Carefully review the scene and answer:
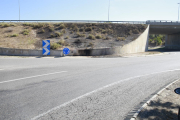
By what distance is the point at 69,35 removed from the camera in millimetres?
33469

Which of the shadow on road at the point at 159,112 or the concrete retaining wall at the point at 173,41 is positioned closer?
the shadow on road at the point at 159,112

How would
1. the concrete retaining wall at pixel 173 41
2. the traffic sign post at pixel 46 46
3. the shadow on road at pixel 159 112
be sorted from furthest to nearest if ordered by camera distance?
the concrete retaining wall at pixel 173 41 → the traffic sign post at pixel 46 46 → the shadow on road at pixel 159 112

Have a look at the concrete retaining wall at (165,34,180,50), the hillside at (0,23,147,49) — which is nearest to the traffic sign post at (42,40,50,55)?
the hillside at (0,23,147,49)

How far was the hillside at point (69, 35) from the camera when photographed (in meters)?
27.4

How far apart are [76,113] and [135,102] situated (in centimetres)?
197

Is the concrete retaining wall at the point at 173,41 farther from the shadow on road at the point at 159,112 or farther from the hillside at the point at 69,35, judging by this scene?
the shadow on road at the point at 159,112

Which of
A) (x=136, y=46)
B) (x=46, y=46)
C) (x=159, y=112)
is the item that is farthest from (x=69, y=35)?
(x=159, y=112)

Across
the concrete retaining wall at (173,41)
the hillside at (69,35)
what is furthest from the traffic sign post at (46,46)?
the concrete retaining wall at (173,41)

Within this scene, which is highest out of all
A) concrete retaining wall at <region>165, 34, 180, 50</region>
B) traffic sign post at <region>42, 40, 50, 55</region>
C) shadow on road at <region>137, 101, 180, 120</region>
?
concrete retaining wall at <region>165, 34, 180, 50</region>

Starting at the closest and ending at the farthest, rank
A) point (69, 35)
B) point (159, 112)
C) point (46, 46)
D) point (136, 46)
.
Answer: point (159, 112), point (46, 46), point (136, 46), point (69, 35)

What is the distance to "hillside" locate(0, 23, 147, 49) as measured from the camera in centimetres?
2738

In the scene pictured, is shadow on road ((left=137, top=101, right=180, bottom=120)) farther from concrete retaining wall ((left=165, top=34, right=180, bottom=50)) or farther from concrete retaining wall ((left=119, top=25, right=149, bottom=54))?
concrete retaining wall ((left=165, top=34, right=180, bottom=50))

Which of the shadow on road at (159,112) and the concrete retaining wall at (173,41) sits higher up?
the concrete retaining wall at (173,41)

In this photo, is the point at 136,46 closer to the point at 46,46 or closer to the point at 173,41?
the point at 46,46
